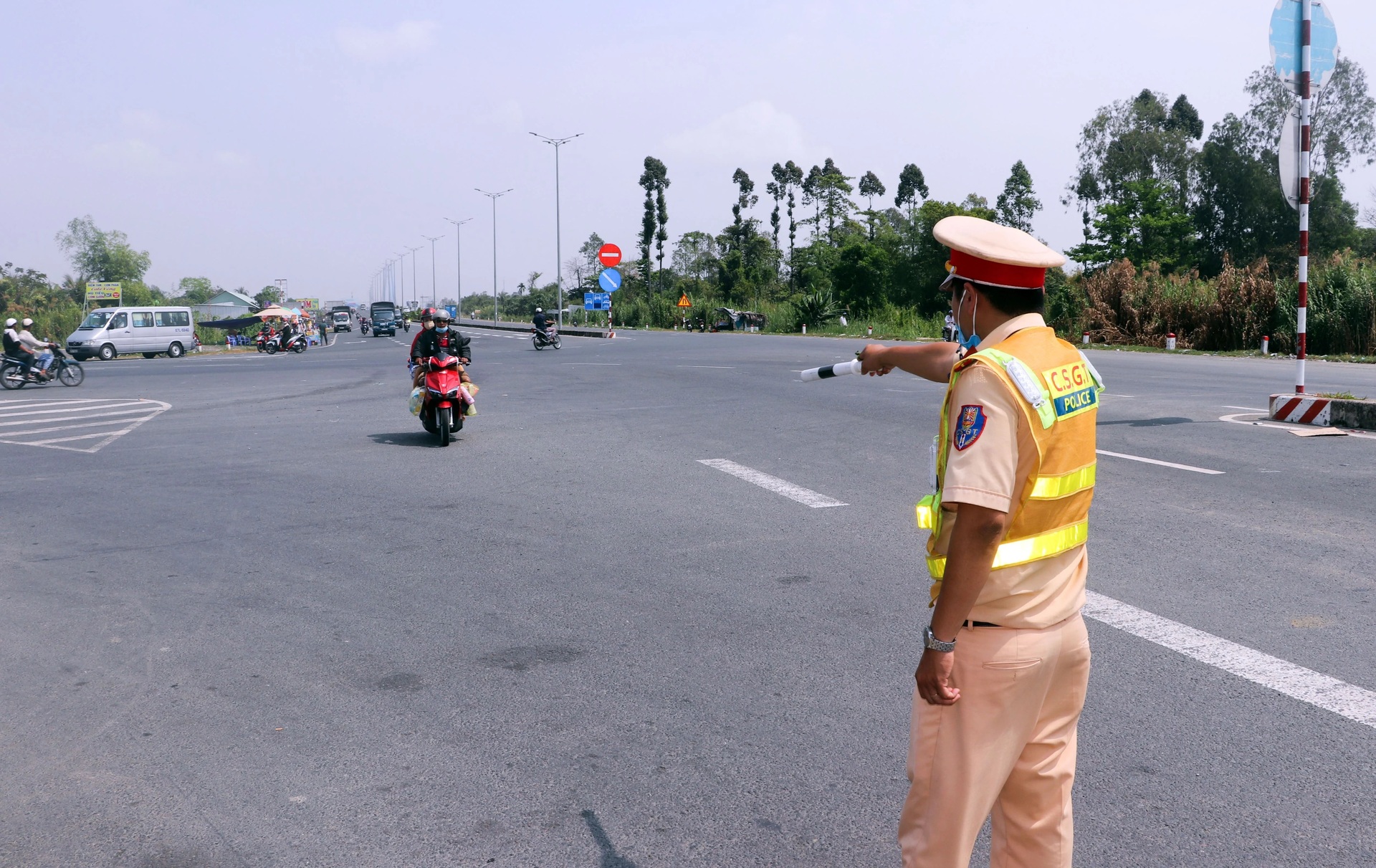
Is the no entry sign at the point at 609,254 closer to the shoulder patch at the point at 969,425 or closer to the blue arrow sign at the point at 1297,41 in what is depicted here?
the blue arrow sign at the point at 1297,41

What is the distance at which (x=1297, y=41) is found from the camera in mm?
11781

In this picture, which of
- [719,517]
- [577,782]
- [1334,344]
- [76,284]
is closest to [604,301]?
[1334,344]

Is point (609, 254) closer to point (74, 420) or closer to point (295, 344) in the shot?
point (295, 344)

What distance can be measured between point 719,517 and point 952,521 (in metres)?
5.59

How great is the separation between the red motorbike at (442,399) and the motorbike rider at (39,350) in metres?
15.2

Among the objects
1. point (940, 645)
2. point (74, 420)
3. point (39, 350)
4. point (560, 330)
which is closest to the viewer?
point (940, 645)

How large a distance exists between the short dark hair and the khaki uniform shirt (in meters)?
0.02

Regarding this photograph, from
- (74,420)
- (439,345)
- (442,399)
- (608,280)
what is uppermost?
(608,280)

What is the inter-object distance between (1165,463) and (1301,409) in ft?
10.5

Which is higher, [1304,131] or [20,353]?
[1304,131]

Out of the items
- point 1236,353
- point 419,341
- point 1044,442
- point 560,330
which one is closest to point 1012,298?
point 1044,442

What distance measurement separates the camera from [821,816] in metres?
3.28

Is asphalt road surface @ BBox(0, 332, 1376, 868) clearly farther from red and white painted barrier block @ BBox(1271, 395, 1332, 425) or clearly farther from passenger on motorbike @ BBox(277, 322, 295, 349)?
passenger on motorbike @ BBox(277, 322, 295, 349)

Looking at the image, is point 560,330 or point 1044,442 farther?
point 560,330
